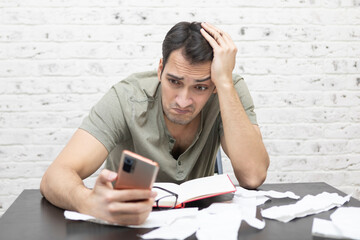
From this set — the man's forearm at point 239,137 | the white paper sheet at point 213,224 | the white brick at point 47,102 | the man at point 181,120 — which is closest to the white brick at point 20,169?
the white brick at point 47,102

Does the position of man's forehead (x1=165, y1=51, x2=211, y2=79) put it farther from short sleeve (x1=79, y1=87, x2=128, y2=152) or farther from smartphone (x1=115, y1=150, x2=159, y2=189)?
smartphone (x1=115, y1=150, x2=159, y2=189)

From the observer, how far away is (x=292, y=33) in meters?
2.28

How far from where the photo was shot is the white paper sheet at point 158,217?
A: 0.87 metres

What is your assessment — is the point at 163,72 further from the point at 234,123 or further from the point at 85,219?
the point at 85,219

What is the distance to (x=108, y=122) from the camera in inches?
53.1

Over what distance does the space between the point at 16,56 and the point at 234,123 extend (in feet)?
4.29

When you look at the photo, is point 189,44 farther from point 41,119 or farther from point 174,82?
point 41,119

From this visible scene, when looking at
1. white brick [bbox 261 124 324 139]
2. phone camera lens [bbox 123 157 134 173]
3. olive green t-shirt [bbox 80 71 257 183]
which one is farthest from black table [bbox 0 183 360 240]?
white brick [bbox 261 124 324 139]

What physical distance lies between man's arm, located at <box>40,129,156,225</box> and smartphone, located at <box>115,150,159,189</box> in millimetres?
15

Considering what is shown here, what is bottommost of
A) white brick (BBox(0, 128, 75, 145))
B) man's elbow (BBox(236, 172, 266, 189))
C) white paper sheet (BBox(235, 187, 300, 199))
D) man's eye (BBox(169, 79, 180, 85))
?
white brick (BBox(0, 128, 75, 145))

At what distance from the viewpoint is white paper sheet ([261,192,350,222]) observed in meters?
0.93

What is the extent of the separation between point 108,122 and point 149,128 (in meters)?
0.16

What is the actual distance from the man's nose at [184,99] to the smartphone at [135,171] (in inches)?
20.8

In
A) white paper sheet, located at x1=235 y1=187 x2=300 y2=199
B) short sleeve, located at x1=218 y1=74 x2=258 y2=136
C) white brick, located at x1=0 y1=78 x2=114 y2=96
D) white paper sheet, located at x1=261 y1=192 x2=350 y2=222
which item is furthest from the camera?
white brick, located at x1=0 y1=78 x2=114 y2=96
